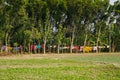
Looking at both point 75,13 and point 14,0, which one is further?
point 75,13

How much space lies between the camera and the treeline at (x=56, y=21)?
46259 mm

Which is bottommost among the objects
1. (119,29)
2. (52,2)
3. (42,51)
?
(42,51)

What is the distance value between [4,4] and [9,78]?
32506 mm

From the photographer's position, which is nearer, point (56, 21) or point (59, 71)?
point (59, 71)

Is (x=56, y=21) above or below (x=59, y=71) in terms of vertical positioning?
above

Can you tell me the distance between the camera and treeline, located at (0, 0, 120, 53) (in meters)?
46.3

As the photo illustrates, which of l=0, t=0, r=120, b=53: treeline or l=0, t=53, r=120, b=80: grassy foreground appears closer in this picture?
l=0, t=53, r=120, b=80: grassy foreground

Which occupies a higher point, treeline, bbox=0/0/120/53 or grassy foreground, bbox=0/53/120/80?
treeline, bbox=0/0/120/53

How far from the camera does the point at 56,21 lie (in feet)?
174

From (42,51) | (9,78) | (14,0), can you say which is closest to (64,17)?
(42,51)

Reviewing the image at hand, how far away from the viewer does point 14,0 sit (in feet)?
144

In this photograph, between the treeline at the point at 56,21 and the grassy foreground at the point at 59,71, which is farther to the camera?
the treeline at the point at 56,21

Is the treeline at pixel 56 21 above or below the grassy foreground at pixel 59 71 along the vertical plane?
above

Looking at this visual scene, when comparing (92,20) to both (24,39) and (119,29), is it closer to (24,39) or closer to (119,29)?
(119,29)
